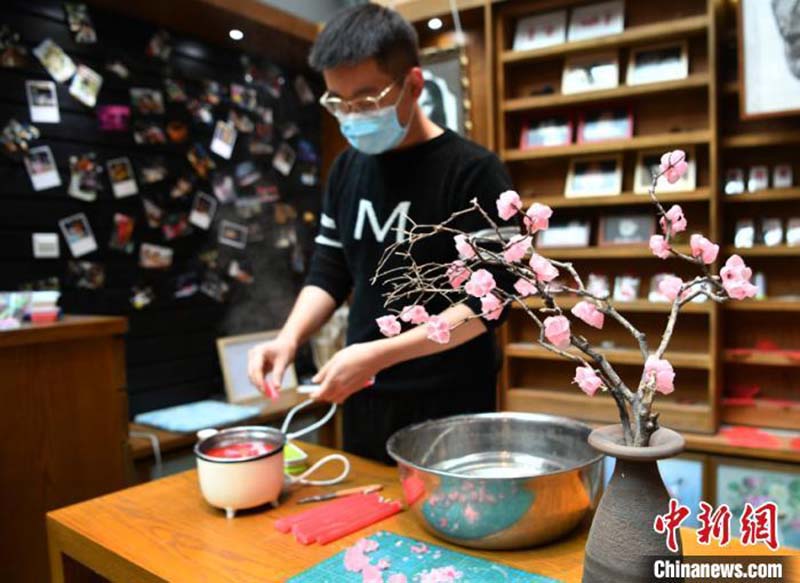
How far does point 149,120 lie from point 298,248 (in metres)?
1.04

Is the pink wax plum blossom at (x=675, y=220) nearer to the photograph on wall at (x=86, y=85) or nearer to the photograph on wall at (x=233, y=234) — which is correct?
the photograph on wall at (x=86, y=85)

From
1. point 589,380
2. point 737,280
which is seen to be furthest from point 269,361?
point 737,280

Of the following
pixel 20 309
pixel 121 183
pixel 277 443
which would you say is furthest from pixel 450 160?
pixel 121 183

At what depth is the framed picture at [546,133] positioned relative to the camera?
3.00m

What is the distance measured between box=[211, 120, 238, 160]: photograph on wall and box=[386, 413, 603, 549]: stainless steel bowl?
91.9 inches

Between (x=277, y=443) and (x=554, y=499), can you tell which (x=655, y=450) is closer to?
(x=554, y=499)

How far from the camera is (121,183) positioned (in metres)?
2.72

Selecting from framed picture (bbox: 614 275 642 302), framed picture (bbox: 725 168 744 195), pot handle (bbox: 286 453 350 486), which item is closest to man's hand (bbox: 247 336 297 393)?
pot handle (bbox: 286 453 350 486)

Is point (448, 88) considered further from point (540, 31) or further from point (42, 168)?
point (42, 168)

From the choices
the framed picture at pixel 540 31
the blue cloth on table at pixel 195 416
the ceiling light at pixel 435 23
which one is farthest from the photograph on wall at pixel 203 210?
the framed picture at pixel 540 31

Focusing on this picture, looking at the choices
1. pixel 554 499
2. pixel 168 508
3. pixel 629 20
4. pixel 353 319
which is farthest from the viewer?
pixel 629 20

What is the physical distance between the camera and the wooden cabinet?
73.2 inches

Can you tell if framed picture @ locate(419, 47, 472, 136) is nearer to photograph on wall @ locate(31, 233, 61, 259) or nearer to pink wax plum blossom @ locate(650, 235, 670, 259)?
photograph on wall @ locate(31, 233, 61, 259)

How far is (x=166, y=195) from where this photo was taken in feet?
9.52
